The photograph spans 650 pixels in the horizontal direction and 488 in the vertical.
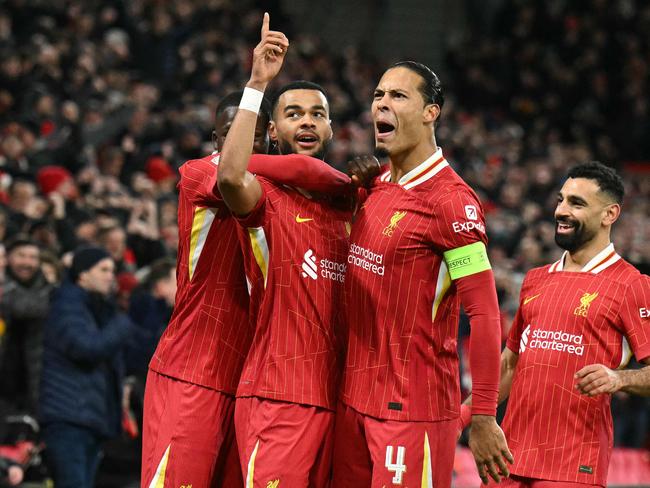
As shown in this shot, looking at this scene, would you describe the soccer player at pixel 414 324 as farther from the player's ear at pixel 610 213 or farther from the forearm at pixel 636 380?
the player's ear at pixel 610 213

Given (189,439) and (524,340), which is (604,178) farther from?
(189,439)

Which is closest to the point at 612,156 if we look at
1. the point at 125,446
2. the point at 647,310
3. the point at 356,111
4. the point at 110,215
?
the point at 356,111

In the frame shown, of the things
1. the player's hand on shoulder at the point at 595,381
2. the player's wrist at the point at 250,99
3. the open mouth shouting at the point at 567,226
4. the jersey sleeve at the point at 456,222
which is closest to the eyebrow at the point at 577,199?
the open mouth shouting at the point at 567,226

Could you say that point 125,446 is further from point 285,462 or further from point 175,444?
point 285,462

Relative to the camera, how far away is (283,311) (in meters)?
4.66

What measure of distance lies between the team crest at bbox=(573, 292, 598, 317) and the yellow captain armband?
1028mm

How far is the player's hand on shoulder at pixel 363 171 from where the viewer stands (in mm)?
4875

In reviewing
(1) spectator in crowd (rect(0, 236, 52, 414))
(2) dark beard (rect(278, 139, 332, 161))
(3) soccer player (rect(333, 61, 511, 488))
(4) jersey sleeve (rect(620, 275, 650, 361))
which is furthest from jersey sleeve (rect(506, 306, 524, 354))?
(1) spectator in crowd (rect(0, 236, 52, 414))

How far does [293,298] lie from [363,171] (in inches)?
26.2

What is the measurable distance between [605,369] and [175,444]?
6.42 feet

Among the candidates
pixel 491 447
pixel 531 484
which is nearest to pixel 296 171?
pixel 491 447

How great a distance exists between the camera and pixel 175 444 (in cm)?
490

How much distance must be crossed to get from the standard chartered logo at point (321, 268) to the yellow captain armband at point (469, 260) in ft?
1.77

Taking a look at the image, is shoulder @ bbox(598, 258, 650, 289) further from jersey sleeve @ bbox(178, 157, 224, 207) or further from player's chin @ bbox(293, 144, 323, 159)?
jersey sleeve @ bbox(178, 157, 224, 207)
